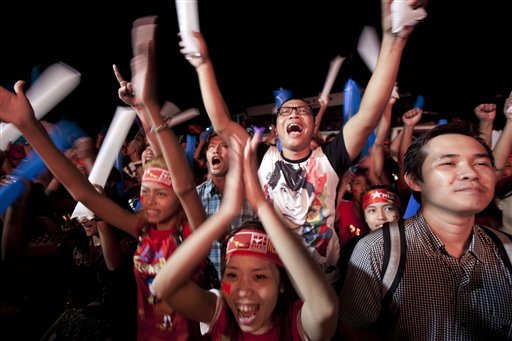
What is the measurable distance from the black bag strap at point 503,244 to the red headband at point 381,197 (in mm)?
981

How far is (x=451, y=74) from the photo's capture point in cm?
708

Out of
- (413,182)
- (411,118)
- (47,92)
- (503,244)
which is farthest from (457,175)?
(411,118)

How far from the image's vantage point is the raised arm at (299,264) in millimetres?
1117

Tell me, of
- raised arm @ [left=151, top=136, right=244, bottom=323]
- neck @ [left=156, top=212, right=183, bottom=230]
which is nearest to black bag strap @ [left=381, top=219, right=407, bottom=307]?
raised arm @ [left=151, top=136, right=244, bottom=323]

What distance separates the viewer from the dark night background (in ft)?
18.0

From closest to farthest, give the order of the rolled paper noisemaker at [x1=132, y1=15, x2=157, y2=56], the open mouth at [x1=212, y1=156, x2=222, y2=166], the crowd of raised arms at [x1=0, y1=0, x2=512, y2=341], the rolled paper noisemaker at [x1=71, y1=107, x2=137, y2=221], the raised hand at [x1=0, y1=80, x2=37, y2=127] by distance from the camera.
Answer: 1. the crowd of raised arms at [x1=0, y1=0, x2=512, y2=341]
2. the raised hand at [x1=0, y1=80, x2=37, y2=127]
3. the rolled paper noisemaker at [x1=132, y1=15, x2=157, y2=56]
4. the rolled paper noisemaker at [x1=71, y1=107, x2=137, y2=221]
5. the open mouth at [x1=212, y1=156, x2=222, y2=166]

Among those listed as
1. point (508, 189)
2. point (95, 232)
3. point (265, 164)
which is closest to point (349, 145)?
point (265, 164)

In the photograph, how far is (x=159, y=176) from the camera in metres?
1.84

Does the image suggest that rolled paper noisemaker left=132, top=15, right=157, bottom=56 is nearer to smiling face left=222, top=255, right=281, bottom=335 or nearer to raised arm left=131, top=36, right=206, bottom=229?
raised arm left=131, top=36, right=206, bottom=229

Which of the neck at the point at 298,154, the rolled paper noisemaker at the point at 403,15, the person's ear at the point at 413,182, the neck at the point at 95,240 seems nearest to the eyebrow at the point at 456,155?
the person's ear at the point at 413,182

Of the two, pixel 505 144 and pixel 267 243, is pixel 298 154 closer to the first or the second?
pixel 267 243

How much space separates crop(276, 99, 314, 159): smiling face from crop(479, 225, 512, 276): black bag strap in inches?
42.7

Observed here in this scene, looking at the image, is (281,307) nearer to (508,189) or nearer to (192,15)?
(192,15)

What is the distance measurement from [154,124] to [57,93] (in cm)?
103
